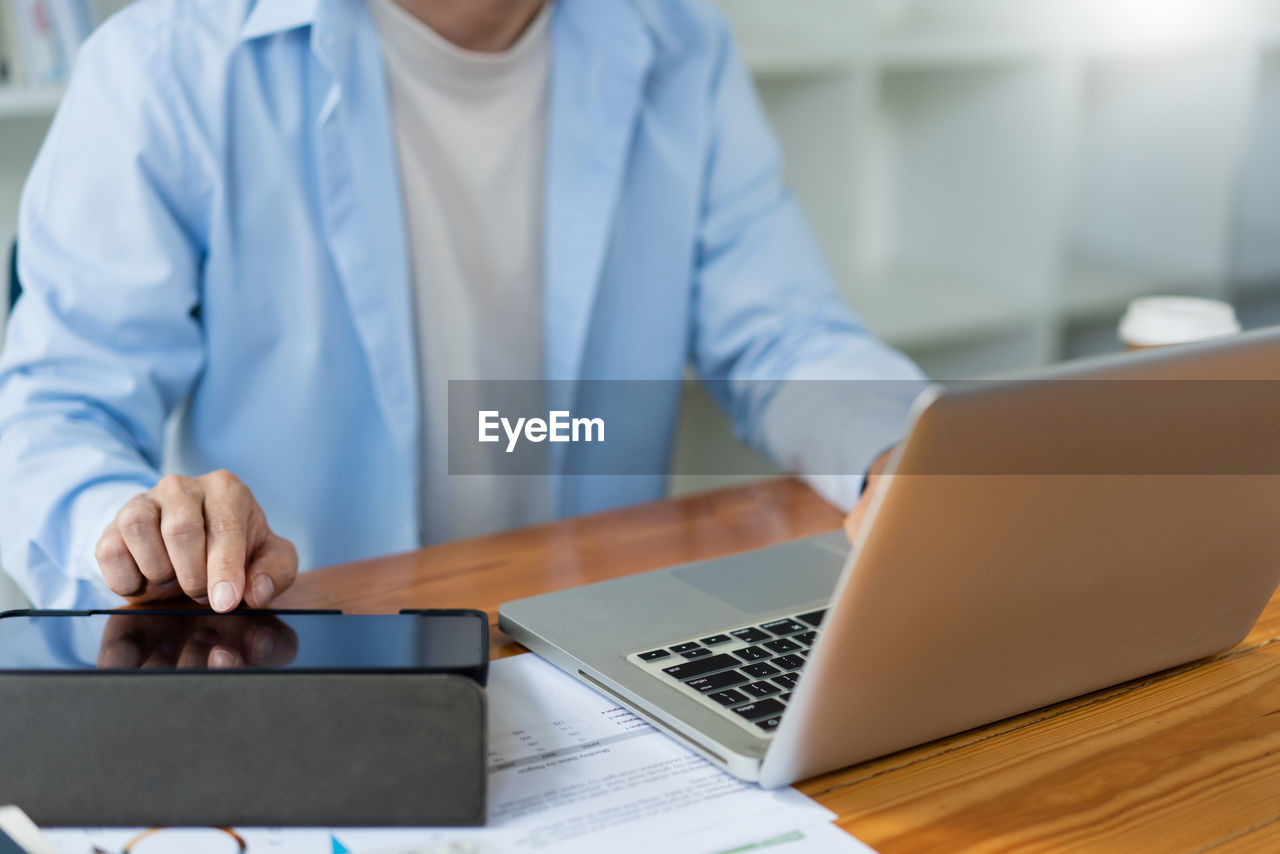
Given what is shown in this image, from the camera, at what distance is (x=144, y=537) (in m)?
0.72

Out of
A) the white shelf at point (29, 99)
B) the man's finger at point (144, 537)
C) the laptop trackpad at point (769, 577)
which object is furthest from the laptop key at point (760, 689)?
the white shelf at point (29, 99)

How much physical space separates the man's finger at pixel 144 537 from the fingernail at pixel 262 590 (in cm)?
6

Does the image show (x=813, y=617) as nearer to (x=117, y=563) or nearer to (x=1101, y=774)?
(x=1101, y=774)

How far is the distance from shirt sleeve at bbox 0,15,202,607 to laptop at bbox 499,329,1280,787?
1.52ft

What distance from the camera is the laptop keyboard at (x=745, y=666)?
1.97 ft

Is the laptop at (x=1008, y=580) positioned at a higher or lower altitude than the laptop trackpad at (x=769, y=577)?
higher

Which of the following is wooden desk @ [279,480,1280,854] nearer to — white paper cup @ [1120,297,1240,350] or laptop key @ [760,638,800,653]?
laptop key @ [760,638,800,653]

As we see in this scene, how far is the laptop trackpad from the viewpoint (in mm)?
763

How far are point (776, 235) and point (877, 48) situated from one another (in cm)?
80

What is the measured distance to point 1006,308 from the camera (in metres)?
2.28

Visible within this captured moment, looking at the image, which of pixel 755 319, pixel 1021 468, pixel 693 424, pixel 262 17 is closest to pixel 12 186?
pixel 262 17

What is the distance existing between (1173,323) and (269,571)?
0.73 m

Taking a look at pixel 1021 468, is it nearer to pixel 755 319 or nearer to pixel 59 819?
pixel 59 819

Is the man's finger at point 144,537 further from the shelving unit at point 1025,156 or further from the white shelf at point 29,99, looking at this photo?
the shelving unit at point 1025,156
